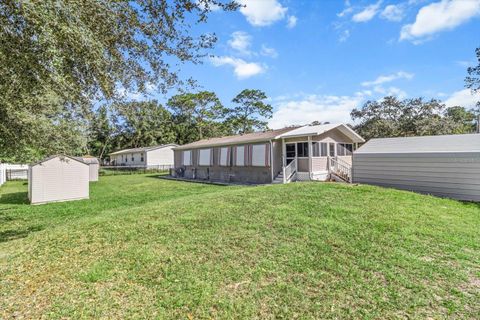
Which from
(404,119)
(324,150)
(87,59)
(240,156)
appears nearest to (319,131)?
(324,150)

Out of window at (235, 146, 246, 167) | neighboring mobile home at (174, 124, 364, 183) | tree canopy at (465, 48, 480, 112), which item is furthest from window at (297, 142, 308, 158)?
tree canopy at (465, 48, 480, 112)

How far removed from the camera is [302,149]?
571 inches

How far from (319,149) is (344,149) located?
113 inches

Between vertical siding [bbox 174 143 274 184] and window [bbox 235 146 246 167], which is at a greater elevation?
window [bbox 235 146 246 167]

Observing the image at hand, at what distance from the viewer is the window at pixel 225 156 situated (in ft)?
57.7

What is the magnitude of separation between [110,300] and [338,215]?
5.00m

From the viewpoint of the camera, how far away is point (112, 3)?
3.63 metres

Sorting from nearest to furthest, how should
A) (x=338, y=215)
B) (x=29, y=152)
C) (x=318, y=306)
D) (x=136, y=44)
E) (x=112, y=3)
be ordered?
(x=318, y=306) < (x=112, y=3) < (x=136, y=44) < (x=338, y=215) < (x=29, y=152)

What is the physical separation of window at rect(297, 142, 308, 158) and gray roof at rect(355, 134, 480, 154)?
3101mm

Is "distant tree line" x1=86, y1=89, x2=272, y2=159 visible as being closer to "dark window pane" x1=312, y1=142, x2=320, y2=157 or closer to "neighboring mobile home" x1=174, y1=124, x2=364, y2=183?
"neighboring mobile home" x1=174, y1=124, x2=364, y2=183

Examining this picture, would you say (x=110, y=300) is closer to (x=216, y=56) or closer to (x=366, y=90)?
(x=216, y=56)

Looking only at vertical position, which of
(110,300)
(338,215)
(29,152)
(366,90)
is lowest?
(110,300)

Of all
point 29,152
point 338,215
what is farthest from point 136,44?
point 29,152

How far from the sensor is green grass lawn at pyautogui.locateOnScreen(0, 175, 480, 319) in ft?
9.68
